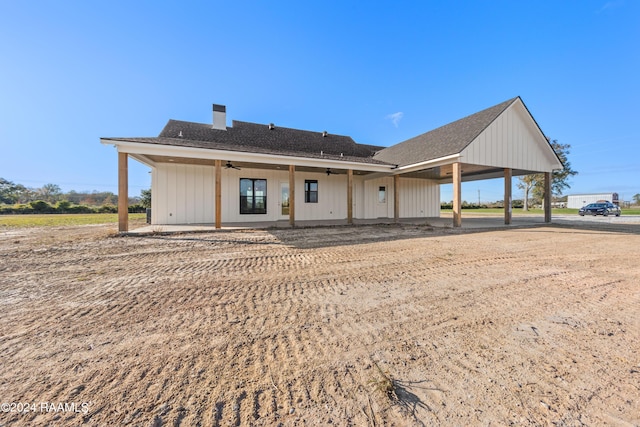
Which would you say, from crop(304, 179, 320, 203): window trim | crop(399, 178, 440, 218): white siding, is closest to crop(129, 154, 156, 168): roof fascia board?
crop(304, 179, 320, 203): window trim

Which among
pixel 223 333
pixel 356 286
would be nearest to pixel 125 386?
pixel 223 333

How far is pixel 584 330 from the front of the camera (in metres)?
2.55

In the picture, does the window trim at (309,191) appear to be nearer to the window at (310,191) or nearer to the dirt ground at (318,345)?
the window at (310,191)

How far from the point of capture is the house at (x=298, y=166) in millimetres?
10672

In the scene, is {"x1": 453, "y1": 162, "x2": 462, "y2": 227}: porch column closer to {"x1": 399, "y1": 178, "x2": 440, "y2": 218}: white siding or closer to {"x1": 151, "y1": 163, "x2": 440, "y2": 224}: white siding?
{"x1": 151, "y1": 163, "x2": 440, "y2": 224}: white siding

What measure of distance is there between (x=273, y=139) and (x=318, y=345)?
15.5 meters

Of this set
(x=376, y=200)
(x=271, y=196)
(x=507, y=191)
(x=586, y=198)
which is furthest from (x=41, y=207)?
(x=586, y=198)

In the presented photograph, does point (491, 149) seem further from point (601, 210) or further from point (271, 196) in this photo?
point (601, 210)

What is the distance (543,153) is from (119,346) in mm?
18798

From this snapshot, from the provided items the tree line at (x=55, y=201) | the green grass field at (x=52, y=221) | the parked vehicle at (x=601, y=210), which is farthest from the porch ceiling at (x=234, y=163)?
the parked vehicle at (x=601, y=210)

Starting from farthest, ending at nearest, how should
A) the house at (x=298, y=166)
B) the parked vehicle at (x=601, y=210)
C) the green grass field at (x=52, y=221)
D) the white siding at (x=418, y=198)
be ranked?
the parked vehicle at (x=601, y=210), the white siding at (x=418, y=198), the green grass field at (x=52, y=221), the house at (x=298, y=166)

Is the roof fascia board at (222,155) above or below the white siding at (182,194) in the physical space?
above

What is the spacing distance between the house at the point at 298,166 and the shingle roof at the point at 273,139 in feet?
0.23

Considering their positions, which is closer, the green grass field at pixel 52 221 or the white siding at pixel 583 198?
the green grass field at pixel 52 221
